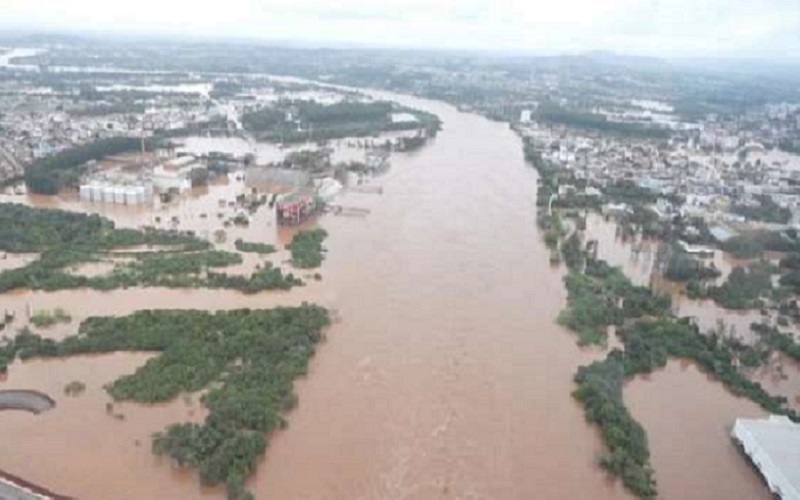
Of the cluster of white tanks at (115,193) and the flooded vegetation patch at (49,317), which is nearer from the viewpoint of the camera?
the flooded vegetation patch at (49,317)

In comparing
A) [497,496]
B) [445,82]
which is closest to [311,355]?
[497,496]

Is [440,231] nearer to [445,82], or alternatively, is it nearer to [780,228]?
[780,228]

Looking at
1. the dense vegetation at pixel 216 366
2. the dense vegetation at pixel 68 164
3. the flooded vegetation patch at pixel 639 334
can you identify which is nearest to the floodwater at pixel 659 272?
the flooded vegetation patch at pixel 639 334

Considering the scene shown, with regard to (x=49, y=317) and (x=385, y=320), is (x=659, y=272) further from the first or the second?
→ (x=49, y=317)

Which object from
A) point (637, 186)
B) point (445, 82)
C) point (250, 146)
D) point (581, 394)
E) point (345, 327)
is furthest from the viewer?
point (445, 82)

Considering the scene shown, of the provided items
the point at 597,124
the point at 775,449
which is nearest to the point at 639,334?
the point at 775,449

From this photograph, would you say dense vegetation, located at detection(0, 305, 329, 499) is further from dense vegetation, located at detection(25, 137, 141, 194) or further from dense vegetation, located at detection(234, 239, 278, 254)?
dense vegetation, located at detection(25, 137, 141, 194)

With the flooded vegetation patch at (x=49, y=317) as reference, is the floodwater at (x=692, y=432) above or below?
below

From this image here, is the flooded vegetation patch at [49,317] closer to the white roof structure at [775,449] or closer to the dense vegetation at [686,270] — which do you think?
the white roof structure at [775,449]
